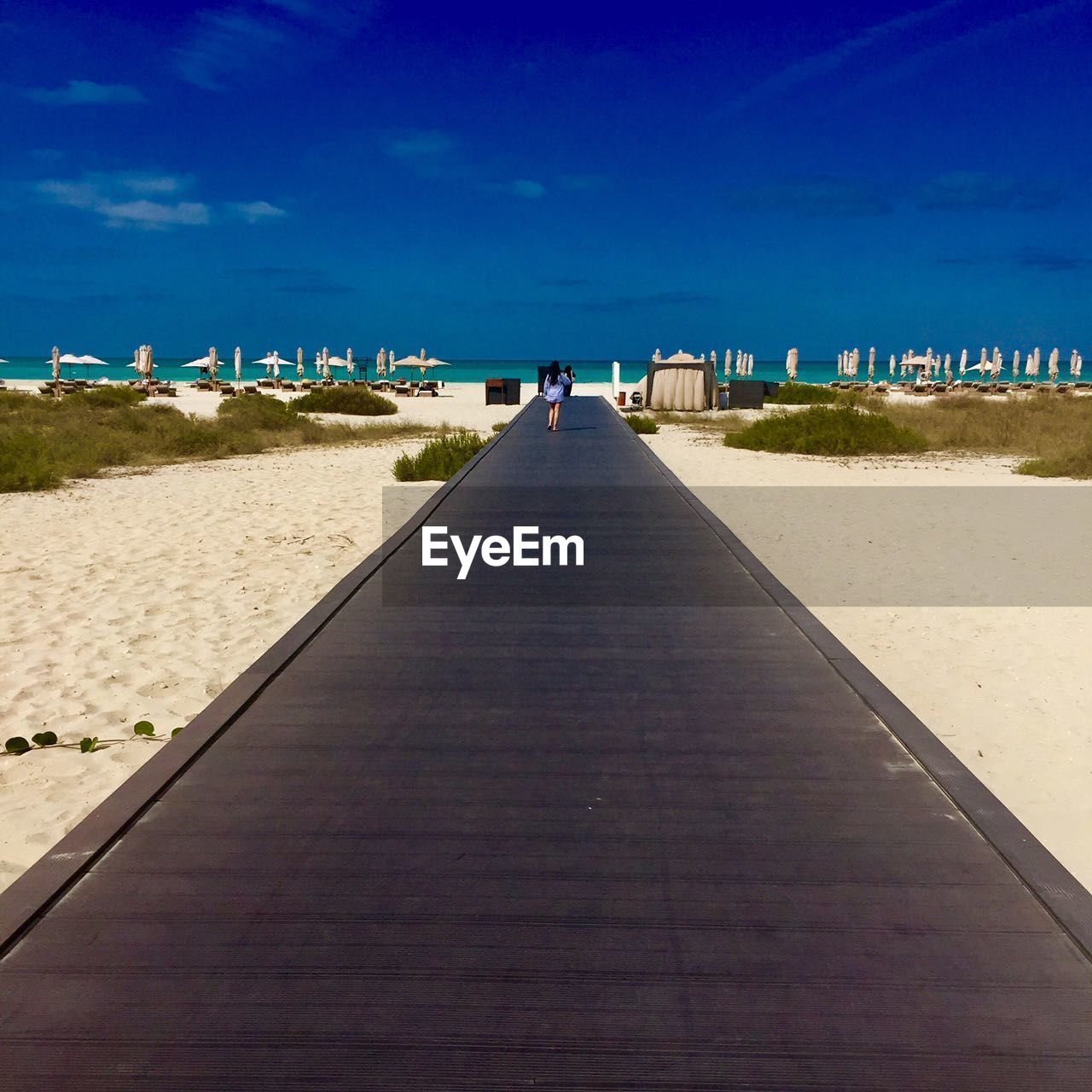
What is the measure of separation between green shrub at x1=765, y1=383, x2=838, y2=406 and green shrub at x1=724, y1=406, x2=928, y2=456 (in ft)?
53.6

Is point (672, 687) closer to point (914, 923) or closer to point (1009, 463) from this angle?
point (914, 923)

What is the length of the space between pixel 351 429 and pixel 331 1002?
24.9 metres

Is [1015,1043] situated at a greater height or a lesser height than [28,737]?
greater

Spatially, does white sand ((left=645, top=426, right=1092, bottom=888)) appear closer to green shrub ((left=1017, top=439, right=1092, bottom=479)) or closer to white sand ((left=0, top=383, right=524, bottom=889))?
green shrub ((left=1017, top=439, right=1092, bottom=479))

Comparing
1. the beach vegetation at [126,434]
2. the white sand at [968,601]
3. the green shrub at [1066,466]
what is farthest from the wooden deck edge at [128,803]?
the green shrub at [1066,466]

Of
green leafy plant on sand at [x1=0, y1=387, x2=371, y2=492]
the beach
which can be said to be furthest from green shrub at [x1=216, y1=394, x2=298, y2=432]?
the beach

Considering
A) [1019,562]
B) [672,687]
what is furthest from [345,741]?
[1019,562]

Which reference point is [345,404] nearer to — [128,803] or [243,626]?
[243,626]

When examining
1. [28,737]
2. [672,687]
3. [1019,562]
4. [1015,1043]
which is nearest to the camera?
[1015,1043]

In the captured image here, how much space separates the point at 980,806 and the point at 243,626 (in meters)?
5.26

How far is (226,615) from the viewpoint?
7539 millimetres

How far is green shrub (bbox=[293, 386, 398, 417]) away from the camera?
34062 millimetres

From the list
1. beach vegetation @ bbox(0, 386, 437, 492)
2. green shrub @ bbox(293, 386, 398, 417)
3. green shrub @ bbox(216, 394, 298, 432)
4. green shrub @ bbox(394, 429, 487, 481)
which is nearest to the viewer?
beach vegetation @ bbox(0, 386, 437, 492)

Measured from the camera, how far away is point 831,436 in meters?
21.1
